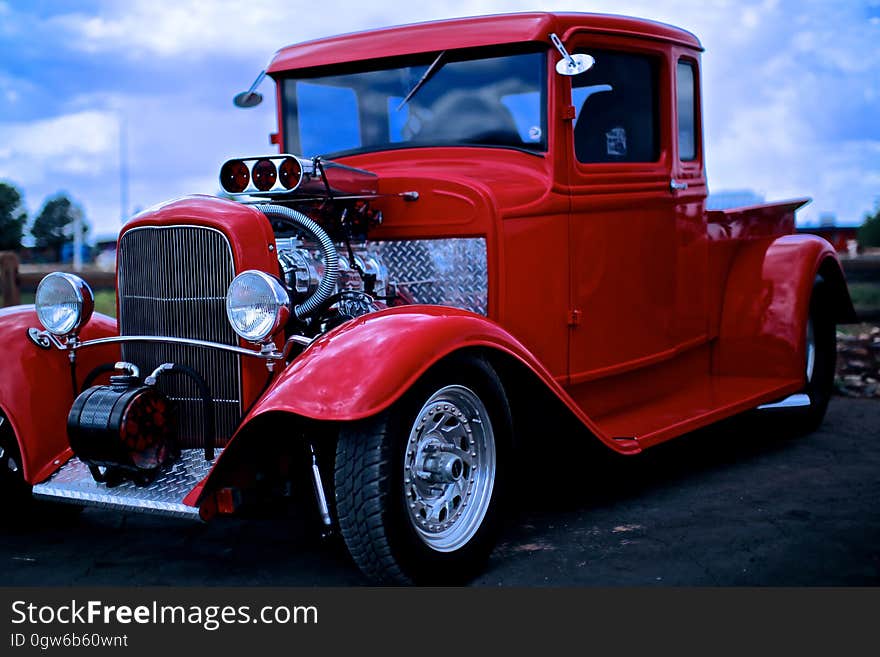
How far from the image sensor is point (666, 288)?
200 inches

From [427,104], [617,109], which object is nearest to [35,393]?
[427,104]

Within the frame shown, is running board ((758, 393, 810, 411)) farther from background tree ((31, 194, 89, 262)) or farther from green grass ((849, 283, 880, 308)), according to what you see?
background tree ((31, 194, 89, 262))

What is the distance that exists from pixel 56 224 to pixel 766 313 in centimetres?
1102

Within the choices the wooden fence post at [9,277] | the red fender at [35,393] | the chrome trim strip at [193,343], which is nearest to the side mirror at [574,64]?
the chrome trim strip at [193,343]

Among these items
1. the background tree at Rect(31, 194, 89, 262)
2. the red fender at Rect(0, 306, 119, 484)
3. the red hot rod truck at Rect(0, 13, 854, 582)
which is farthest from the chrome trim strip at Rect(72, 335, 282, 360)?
the background tree at Rect(31, 194, 89, 262)

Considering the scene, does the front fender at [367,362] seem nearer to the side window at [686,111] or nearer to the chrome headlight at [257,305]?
the chrome headlight at [257,305]

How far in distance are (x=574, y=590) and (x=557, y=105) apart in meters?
2.13

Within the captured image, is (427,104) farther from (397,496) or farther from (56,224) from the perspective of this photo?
(56,224)

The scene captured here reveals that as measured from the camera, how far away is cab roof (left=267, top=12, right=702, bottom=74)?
4.43 metres

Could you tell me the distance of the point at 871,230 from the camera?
1120 cm

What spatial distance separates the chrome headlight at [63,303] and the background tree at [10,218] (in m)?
8.49

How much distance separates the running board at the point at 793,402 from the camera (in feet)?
18.6

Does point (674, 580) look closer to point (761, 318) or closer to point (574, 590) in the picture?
point (574, 590)

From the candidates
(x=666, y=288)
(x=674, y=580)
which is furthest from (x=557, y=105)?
(x=674, y=580)
